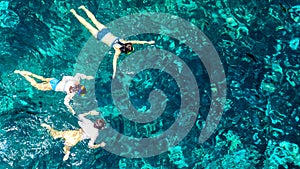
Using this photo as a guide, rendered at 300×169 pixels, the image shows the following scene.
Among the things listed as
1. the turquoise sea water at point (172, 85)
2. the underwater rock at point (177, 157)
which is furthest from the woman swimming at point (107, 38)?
the underwater rock at point (177, 157)

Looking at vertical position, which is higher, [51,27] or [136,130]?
[51,27]

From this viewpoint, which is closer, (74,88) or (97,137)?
(74,88)

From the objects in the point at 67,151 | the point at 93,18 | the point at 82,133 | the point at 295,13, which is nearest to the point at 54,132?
the point at 67,151

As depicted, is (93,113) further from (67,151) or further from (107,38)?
(107,38)

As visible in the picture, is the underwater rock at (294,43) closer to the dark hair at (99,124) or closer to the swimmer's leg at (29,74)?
the dark hair at (99,124)

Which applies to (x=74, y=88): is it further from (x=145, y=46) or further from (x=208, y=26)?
(x=208, y=26)

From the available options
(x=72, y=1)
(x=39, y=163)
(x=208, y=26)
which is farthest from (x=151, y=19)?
(x=39, y=163)
